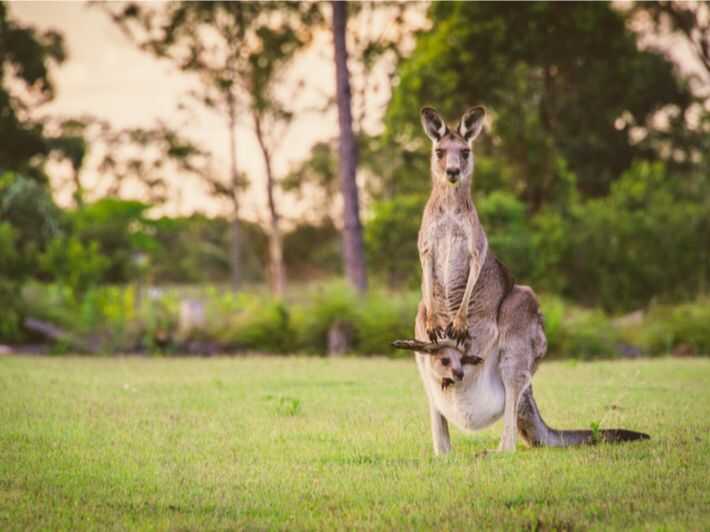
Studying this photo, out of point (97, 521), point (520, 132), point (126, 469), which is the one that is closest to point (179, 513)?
point (97, 521)

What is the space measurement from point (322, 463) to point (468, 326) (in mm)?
1325

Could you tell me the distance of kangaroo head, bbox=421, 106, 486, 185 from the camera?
6699 millimetres

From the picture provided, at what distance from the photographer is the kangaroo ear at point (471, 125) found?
6792 millimetres

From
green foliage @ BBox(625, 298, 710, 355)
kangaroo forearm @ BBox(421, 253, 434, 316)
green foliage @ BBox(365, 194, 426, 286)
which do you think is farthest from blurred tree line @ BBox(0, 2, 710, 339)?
kangaroo forearm @ BBox(421, 253, 434, 316)

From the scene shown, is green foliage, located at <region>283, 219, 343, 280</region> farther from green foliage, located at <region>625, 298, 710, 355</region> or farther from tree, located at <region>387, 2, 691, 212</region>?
green foliage, located at <region>625, 298, 710, 355</region>

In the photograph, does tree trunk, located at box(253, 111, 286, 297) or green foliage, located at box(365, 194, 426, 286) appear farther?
tree trunk, located at box(253, 111, 286, 297)

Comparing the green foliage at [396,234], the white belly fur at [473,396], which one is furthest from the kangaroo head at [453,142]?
the green foliage at [396,234]

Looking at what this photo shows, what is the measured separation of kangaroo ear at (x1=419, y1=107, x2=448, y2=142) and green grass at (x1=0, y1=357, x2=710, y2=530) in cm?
217

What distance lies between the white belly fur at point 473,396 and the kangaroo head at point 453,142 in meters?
1.25

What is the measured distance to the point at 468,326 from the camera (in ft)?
21.9

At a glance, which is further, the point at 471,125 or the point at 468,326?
the point at 471,125

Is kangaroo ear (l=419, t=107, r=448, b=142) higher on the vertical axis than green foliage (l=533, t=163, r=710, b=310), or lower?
higher

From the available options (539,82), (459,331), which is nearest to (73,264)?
(539,82)

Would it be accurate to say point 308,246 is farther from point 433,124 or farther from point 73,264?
point 433,124
